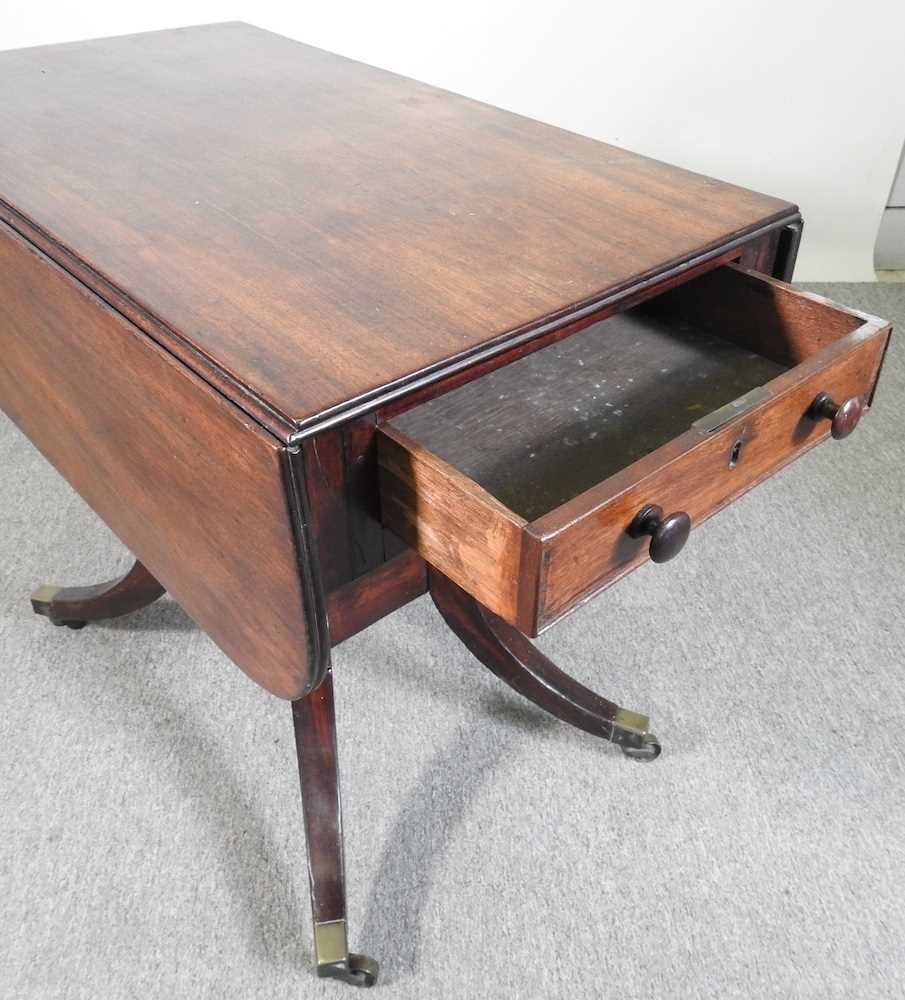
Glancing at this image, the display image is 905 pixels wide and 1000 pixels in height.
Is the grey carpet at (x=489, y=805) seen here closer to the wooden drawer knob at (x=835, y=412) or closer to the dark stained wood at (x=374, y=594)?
the dark stained wood at (x=374, y=594)

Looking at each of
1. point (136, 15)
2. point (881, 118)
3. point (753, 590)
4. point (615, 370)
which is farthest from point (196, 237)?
point (881, 118)

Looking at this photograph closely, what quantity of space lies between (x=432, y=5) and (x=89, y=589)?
1.53 m

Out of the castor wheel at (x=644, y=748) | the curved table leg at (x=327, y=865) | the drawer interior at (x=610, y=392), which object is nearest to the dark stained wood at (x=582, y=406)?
the drawer interior at (x=610, y=392)

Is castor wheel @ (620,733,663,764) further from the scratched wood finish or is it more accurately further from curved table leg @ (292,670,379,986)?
the scratched wood finish

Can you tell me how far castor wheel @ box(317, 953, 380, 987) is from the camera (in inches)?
42.6

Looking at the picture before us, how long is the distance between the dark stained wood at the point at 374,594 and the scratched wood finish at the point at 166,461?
8cm

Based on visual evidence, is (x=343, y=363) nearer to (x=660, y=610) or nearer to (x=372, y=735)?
(x=372, y=735)

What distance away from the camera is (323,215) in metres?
1.00

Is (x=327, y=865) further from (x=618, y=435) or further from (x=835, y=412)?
(x=835, y=412)

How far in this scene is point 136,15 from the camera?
2.16 meters

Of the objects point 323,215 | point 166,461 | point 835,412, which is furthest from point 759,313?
point 166,461

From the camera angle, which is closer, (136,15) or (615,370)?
(615,370)

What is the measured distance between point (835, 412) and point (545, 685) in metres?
0.56

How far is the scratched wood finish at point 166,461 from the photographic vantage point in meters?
0.77
